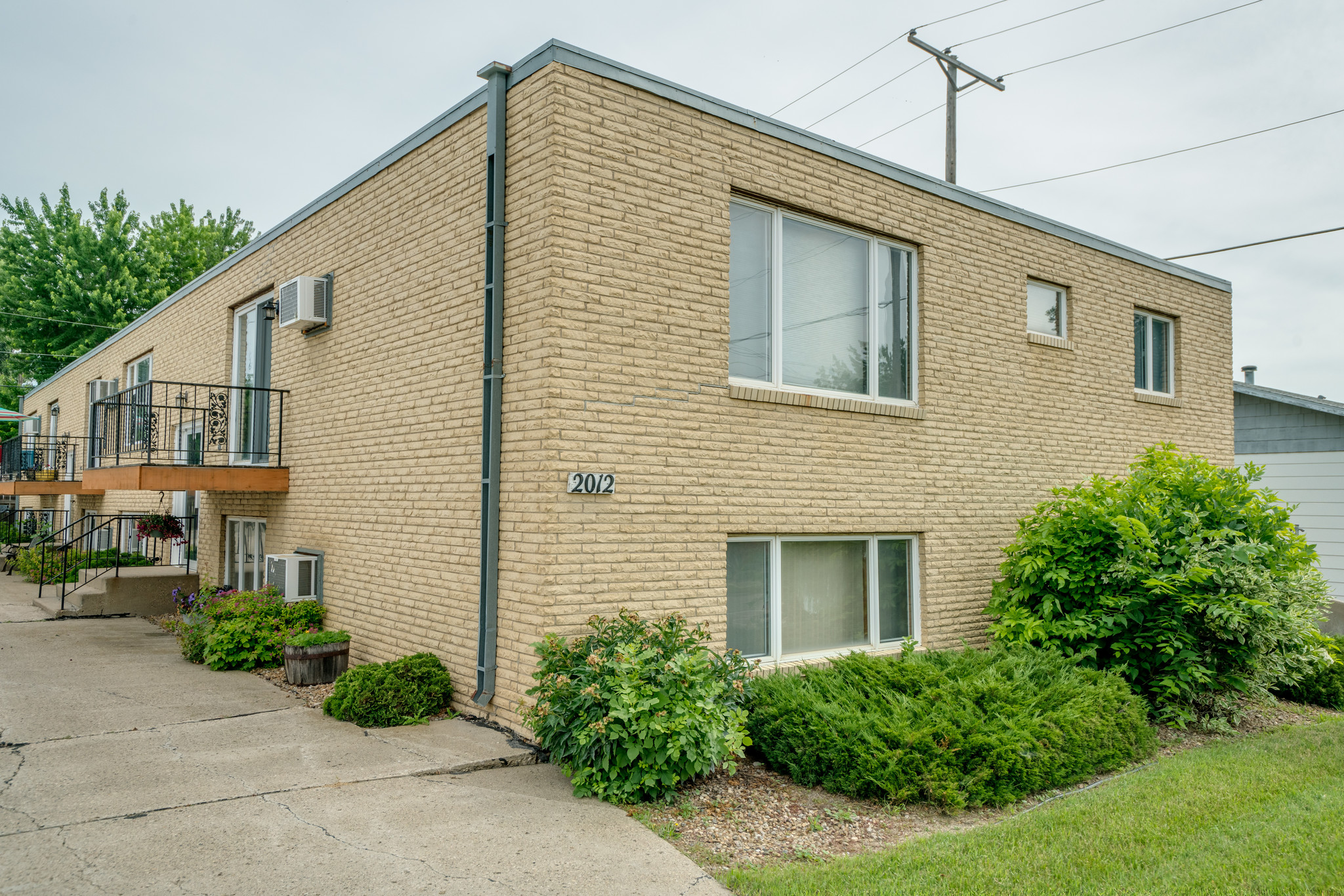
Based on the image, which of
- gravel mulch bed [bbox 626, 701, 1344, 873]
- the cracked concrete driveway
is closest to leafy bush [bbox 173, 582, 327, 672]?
the cracked concrete driveway

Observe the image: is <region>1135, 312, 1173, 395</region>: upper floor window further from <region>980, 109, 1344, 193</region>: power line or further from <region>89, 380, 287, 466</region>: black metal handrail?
<region>89, 380, 287, 466</region>: black metal handrail

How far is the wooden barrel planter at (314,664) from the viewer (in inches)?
336

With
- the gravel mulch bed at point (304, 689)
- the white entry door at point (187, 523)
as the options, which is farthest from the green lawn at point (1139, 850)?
the white entry door at point (187, 523)

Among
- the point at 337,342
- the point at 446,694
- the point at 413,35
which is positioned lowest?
the point at 446,694

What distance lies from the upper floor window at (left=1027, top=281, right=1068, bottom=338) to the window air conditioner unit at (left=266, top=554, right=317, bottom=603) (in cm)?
900

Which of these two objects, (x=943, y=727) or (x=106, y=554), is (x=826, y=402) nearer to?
(x=943, y=727)

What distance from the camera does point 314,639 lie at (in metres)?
8.66

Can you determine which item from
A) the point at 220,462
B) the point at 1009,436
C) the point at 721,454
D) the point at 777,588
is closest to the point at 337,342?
the point at 220,462

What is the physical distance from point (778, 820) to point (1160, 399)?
31.4ft

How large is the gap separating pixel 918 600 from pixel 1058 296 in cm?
469

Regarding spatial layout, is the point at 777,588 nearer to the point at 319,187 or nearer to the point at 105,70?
the point at 105,70

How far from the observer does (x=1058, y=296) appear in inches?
439

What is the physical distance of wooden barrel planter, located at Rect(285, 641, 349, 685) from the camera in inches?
336

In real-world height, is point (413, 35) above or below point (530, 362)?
above
